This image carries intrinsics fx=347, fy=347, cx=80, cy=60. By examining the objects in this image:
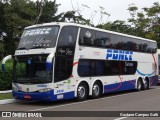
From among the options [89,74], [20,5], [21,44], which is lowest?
[89,74]

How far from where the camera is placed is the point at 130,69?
22.7 meters

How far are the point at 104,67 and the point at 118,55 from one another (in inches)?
67.9

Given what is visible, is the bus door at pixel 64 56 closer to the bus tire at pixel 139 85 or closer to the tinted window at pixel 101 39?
the tinted window at pixel 101 39

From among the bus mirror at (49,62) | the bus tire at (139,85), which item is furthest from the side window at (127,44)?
the bus mirror at (49,62)

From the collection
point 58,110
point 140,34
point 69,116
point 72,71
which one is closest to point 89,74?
point 72,71

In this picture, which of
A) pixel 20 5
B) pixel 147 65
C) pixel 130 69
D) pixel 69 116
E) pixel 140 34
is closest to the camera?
pixel 69 116

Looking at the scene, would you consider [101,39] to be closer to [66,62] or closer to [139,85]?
[66,62]

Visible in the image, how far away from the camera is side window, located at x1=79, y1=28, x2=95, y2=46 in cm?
1769

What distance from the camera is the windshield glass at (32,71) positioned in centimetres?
1553

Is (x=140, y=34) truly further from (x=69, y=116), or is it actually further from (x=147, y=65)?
(x=69, y=116)

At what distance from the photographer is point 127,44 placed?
22.2 m

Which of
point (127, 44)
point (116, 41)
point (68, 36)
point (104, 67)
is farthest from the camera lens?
point (127, 44)

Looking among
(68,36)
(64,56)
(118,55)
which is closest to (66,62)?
(64,56)

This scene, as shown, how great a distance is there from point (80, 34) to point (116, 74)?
4.57 meters
